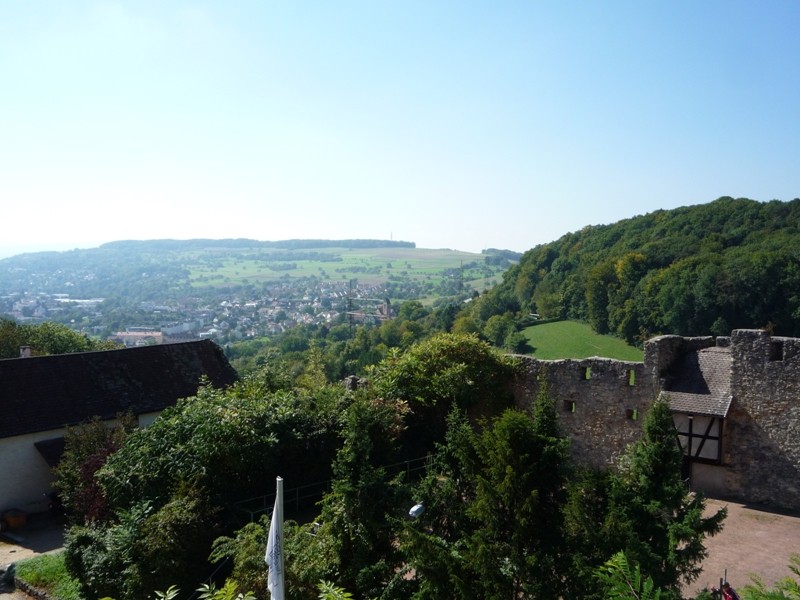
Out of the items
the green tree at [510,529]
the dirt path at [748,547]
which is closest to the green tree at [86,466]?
the dirt path at [748,547]

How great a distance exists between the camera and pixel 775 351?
A: 1472 cm

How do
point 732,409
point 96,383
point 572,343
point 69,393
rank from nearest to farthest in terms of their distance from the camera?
point 732,409
point 69,393
point 96,383
point 572,343

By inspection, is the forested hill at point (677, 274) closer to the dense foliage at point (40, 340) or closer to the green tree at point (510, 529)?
the green tree at point (510, 529)

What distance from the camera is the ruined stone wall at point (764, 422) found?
1450 cm

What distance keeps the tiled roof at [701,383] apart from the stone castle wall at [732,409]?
0.76 feet

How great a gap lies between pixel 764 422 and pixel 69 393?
2139 centimetres

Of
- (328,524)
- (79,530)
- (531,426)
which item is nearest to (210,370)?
(79,530)

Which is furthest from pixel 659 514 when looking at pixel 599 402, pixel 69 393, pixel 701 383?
pixel 69 393

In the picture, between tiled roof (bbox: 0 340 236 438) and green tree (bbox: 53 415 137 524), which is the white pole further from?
tiled roof (bbox: 0 340 236 438)

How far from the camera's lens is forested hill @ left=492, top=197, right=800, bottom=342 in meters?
42.7

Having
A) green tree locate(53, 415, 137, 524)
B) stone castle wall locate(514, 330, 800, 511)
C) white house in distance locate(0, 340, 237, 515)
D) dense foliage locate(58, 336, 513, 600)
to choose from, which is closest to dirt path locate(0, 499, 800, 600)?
stone castle wall locate(514, 330, 800, 511)

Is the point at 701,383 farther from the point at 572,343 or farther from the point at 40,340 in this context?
the point at 572,343

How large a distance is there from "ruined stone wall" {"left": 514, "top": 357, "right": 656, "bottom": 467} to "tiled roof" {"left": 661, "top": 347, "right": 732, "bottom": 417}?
62 cm

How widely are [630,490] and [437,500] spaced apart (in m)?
3.03
